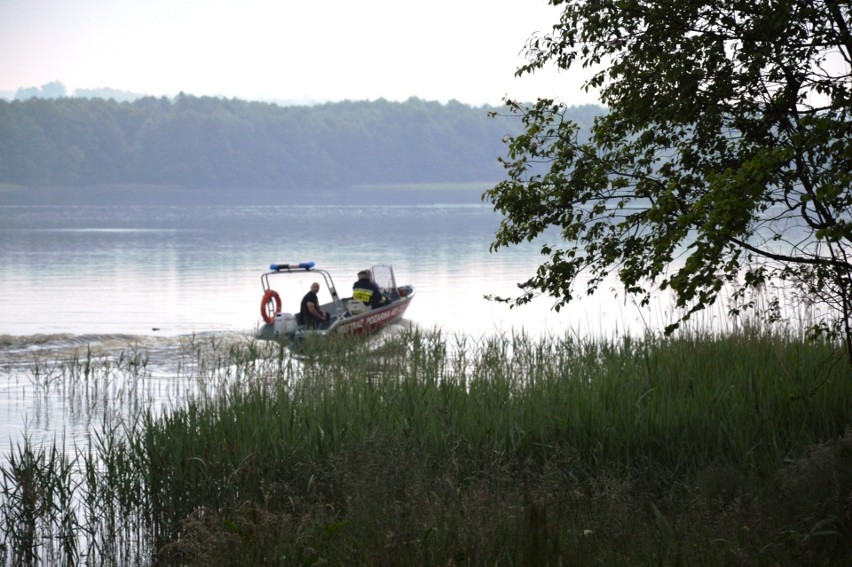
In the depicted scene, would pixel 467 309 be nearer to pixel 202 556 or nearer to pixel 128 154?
pixel 202 556

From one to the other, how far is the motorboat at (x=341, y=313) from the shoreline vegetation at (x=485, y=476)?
8.04 m

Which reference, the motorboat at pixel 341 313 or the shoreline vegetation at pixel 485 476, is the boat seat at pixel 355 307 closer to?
the motorboat at pixel 341 313

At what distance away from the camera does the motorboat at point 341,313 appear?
20.0 metres

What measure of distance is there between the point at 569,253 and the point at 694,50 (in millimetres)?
2084

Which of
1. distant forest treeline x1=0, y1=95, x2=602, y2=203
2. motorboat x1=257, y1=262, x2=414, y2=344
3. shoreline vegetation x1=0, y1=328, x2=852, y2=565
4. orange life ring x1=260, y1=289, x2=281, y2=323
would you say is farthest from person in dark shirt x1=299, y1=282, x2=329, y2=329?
distant forest treeline x1=0, y1=95, x2=602, y2=203

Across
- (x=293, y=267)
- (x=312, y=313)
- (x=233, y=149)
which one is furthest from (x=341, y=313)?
(x=233, y=149)

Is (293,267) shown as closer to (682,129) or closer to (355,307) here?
(355,307)

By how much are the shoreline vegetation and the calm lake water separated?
271cm

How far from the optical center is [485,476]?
7316 mm

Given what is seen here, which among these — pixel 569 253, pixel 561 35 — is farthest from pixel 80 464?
pixel 561 35

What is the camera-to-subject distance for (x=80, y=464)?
1059cm

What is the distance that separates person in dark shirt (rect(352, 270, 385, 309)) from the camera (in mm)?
22172

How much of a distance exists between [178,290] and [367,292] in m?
15.1

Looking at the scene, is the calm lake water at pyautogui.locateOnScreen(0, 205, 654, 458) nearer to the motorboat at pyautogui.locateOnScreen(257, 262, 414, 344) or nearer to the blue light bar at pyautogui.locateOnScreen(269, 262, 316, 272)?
the motorboat at pyautogui.locateOnScreen(257, 262, 414, 344)
